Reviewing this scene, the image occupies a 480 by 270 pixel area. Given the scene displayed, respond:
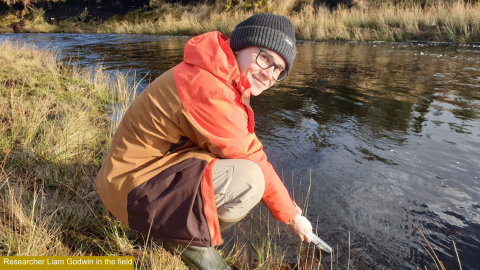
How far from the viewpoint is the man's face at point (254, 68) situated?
6.25 ft

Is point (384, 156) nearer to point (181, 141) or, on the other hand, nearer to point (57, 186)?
point (181, 141)

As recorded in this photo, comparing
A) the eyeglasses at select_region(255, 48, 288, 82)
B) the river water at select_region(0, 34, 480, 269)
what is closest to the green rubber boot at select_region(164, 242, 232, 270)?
the river water at select_region(0, 34, 480, 269)

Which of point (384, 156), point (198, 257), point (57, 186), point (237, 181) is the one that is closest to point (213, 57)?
point (237, 181)

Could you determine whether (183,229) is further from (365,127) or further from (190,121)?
(365,127)

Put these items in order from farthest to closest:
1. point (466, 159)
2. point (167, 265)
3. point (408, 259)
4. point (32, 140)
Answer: point (466, 159), point (32, 140), point (408, 259), point (167, 265)

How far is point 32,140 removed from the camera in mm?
3025

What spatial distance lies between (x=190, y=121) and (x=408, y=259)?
1.68 m

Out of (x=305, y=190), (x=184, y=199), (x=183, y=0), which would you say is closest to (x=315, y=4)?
(x=183, y=0)

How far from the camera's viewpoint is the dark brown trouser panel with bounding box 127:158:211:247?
1.66m

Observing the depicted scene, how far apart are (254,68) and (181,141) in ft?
1.90

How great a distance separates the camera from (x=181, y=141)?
1.79m

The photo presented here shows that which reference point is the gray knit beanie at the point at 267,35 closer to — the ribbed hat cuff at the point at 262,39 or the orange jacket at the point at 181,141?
the ribbed hat cuff at the point at 262,39

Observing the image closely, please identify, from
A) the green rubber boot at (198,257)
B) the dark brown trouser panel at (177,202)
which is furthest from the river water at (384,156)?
the dark brown trouser panel at (177,202)

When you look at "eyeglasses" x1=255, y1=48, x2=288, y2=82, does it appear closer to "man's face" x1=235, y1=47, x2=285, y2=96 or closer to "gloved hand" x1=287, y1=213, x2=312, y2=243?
"man's face" x1=235, y1=47, x2=285, y2=96
